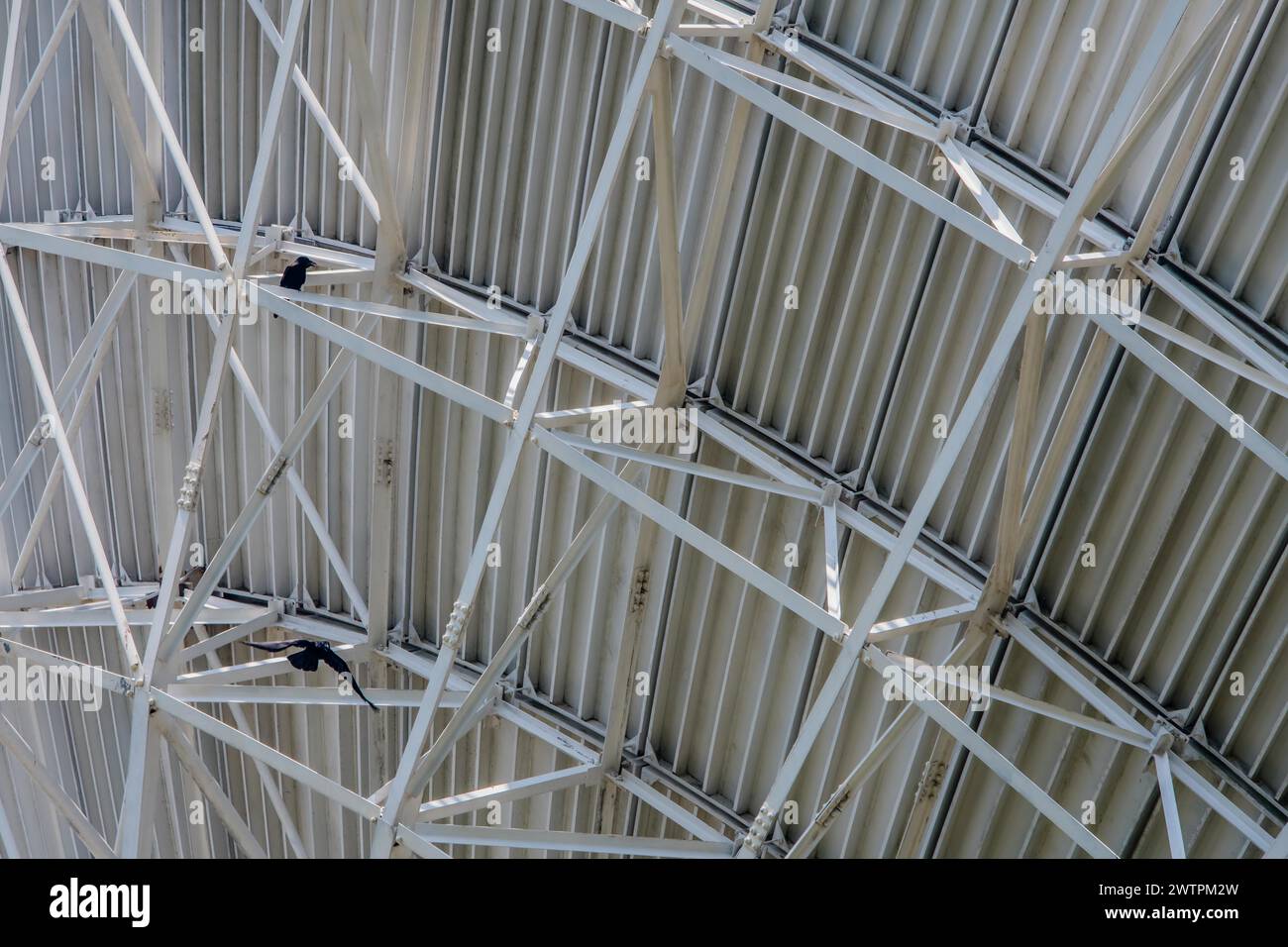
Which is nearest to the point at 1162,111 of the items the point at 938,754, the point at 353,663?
the point at 938,754

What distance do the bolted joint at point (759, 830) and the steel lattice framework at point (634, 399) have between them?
3 centimetres

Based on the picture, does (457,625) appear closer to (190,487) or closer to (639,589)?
(190,487)

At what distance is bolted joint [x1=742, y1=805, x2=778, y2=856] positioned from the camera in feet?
37.7

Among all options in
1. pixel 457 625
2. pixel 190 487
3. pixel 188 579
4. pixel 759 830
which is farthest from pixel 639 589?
pixel 188 579

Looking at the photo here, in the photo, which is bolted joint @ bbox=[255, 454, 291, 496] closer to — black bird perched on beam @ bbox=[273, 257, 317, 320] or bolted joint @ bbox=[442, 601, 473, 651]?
black bird perched on beam @ bbox=[273, 257, 317, 320]

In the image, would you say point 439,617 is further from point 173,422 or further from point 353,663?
point 173,422

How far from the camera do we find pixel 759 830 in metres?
11.8

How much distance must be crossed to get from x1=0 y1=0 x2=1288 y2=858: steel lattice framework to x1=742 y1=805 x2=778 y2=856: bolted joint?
33mm

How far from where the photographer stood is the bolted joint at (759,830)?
37.7ft

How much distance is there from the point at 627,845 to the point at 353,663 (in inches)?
254

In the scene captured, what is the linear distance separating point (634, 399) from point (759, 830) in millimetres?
6071

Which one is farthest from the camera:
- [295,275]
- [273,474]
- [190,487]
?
[295,275]

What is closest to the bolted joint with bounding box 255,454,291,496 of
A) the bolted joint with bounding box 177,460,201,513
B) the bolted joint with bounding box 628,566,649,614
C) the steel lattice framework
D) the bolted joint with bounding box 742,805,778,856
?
the steel lattice framework
